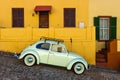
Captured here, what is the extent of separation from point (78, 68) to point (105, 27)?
7449mm

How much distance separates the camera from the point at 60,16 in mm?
28859

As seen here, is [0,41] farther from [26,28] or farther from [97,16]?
[97,16]

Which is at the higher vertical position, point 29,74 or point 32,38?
point 32,38

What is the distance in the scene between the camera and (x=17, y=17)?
2886cm

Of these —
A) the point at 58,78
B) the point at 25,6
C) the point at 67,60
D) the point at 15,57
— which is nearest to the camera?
the point at 58,78

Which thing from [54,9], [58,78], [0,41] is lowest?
[58,78]

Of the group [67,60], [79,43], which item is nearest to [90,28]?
[79,43]

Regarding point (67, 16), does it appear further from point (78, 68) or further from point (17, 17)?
point (78, 68)

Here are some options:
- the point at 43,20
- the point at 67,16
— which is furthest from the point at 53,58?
the point at 43,20

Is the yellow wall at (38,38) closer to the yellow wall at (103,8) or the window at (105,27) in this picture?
the window at (105,27)

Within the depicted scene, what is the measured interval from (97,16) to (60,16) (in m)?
2.48

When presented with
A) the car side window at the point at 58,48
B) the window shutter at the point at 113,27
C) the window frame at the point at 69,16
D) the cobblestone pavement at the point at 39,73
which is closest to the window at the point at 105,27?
the window shutter at the point at 113,27

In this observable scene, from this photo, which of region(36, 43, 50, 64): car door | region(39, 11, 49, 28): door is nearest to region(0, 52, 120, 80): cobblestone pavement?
region(36, 43, 50, 64): car door

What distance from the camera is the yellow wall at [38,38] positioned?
26578mm
